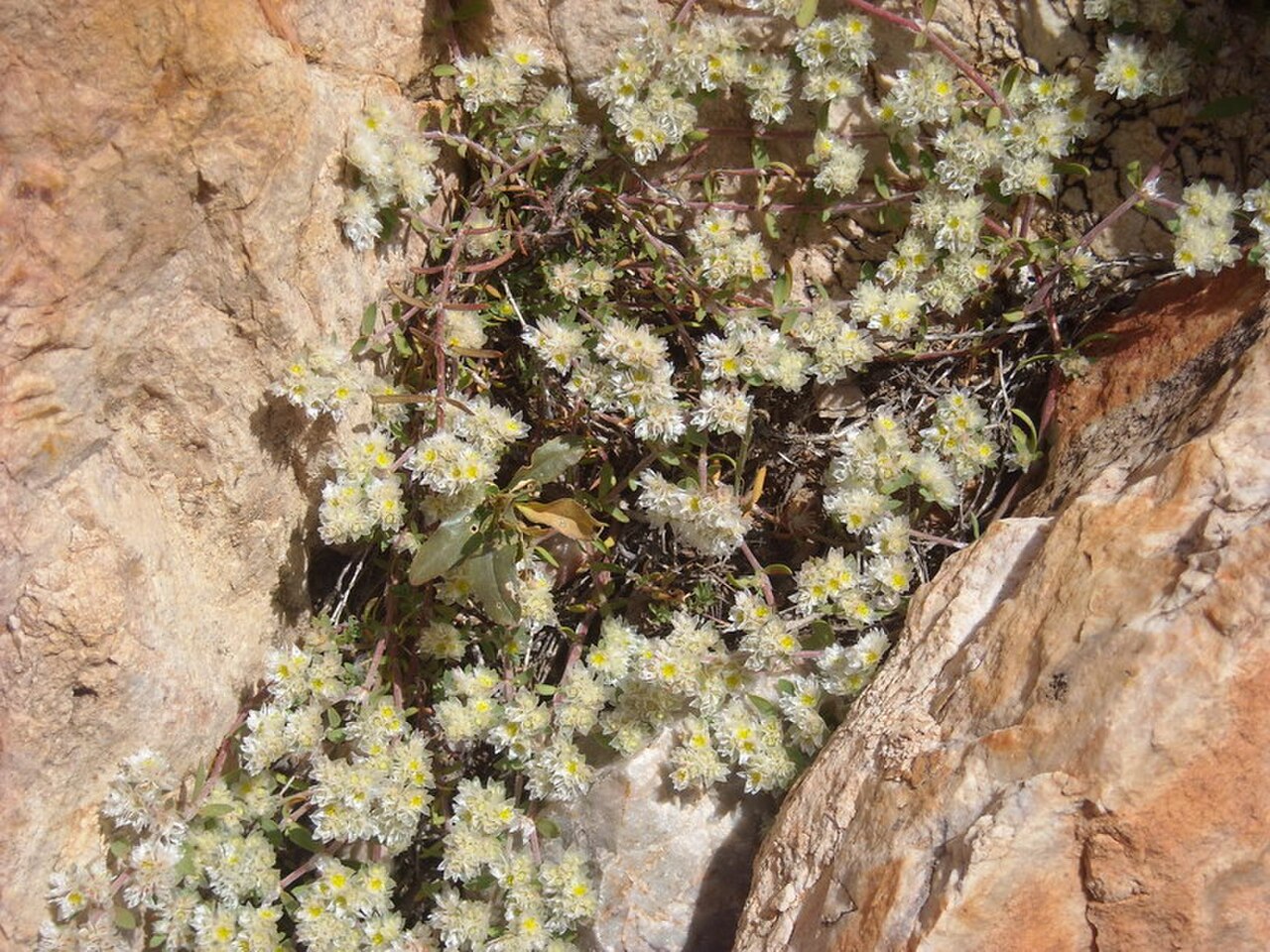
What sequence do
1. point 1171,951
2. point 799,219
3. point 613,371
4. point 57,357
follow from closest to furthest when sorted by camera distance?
point 1171,951 < point 57,357 < point 613,371 < point 799,219

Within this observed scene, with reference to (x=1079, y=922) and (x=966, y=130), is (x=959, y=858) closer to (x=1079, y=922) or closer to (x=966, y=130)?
(x=1079, y=922)

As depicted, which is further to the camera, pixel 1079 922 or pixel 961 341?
pixel 961 341

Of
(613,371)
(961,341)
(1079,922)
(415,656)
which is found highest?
(961,341)

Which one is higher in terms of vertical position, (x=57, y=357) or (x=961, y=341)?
(x=961, y=341)

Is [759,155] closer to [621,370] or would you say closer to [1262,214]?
[621,370]

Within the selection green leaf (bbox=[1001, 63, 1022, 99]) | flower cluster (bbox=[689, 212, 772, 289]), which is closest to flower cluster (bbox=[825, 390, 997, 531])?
flower cluster (bbox=[689, 212, 772, 289])

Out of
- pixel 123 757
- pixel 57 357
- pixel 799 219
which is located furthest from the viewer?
pixel 799 219

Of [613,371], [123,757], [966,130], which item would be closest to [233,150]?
[613,371]
